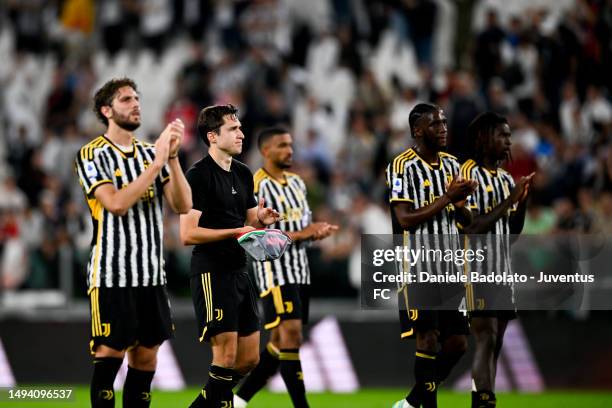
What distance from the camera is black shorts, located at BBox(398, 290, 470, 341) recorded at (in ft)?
28.6

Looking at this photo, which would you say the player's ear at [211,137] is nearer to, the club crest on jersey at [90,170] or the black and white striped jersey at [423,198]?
the club crest on jersey at [90,170]

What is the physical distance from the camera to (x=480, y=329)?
9125 millimetres

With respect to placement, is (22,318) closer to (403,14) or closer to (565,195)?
(565,195)

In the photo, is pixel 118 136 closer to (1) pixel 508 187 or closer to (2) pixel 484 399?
(1) pixel 508 187

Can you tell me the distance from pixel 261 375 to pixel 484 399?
2.36 metres

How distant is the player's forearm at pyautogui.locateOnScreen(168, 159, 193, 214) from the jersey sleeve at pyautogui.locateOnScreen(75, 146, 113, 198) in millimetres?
409

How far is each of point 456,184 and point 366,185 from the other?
851 cm

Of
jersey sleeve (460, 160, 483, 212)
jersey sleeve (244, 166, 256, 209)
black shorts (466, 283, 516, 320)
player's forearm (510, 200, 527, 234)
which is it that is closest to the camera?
jersey sleeve (244, 166, 256, 209)

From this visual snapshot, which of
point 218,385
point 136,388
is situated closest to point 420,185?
point 218,385

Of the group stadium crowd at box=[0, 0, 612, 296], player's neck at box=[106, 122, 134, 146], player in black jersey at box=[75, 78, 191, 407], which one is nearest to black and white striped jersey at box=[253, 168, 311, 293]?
player in black jersey at box=[75, 78, 191, 407]

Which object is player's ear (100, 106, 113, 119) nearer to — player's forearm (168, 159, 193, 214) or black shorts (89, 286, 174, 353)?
player's forearm (168, 159, 193, 214)

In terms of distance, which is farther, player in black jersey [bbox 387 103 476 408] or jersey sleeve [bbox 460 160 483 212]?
jersey sleeve [bbox 460 160 483 212]

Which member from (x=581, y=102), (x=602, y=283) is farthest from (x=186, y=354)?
(x=581, y=102)

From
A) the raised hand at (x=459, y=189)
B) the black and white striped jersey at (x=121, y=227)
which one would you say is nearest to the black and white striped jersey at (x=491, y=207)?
the raised hand at (x=459, y=189)
